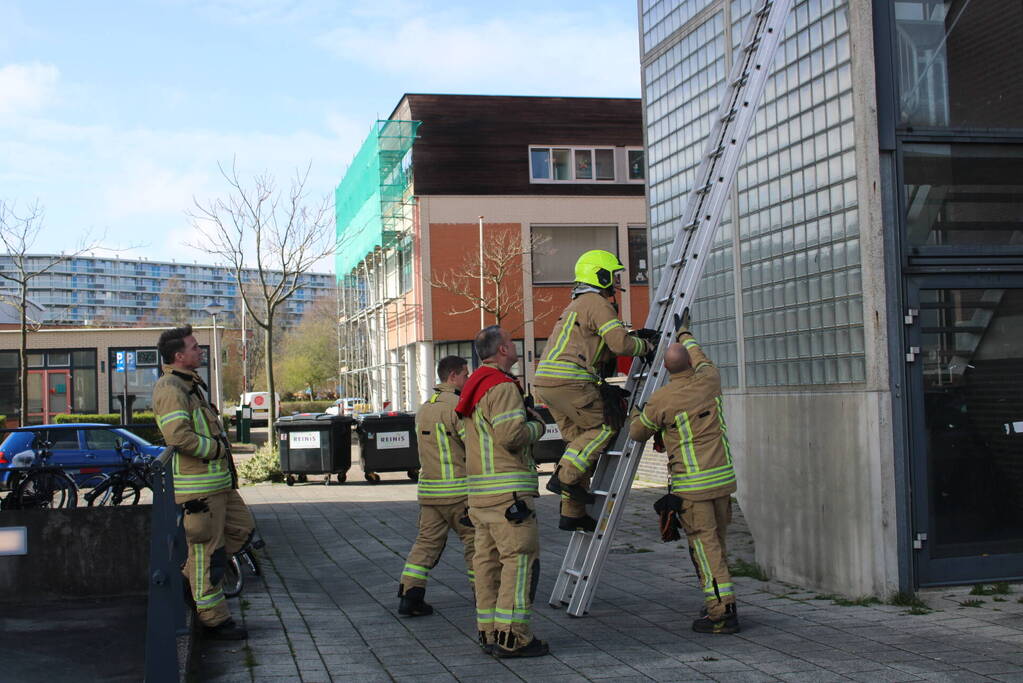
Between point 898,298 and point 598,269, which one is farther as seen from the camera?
point 898,298

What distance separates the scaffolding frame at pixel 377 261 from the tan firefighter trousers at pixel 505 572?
29.8 m

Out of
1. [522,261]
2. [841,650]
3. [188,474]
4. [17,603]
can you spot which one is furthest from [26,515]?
[522,261]

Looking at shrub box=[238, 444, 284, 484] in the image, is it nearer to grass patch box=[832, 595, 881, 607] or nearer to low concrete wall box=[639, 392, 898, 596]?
low concrete wall box=[639, 392, 898, 596]

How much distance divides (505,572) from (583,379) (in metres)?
1.45

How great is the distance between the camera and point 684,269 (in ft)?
26.3

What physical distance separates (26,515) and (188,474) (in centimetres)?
105

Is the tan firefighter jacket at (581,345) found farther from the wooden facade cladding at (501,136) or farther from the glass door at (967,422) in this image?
the wooden facade cladding at (501,136)

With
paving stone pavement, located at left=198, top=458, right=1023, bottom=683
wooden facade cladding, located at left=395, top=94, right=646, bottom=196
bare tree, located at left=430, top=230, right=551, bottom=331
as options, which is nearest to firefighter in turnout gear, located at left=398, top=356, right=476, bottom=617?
paving stone pavement, located at left=198, top=458, right=1023, bottom=683

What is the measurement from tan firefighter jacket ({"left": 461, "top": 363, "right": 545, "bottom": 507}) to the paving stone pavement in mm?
1000

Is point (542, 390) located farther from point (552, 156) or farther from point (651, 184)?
point (552, 156)

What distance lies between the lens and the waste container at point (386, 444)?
2159 centimetres

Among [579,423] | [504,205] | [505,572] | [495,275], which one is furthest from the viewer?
[504,205]

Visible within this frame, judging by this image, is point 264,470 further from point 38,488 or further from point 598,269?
point 598,269

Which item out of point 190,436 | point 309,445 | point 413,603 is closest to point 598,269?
point 413,603
